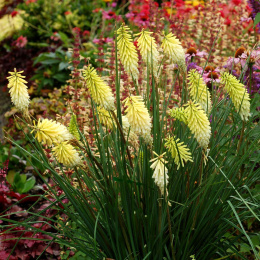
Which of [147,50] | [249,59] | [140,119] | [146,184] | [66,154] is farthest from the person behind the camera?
[249,59]

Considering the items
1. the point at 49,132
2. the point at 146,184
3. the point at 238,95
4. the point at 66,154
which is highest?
the point at 238,95

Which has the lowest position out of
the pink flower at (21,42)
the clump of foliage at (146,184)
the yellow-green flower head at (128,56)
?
the clump of foliage at (146,184)

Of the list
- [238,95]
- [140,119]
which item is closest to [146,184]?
[140,119]

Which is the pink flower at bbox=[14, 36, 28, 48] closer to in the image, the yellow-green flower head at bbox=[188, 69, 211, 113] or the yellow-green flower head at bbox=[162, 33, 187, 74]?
the yellow-green flower head at bbox=[162, 33, 187, 74]

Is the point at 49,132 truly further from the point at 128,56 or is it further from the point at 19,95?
the point at 128,56

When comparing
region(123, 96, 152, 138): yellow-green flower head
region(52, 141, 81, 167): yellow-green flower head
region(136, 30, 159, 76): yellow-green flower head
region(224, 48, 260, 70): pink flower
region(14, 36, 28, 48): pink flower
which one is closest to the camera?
region(123, 96, 152, 138): yellow-green flower head

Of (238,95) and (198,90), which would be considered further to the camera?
(198,90)

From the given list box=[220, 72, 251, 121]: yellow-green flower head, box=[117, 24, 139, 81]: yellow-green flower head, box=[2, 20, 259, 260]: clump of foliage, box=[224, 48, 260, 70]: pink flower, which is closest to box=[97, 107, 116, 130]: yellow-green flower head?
box=[2, 20, 259, 260]: clump of foliage

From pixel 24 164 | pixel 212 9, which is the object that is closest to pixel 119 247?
pixel 24 164

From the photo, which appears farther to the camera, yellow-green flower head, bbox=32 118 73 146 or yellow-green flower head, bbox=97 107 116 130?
yellow-green flower head, bbox=97 107 116 130

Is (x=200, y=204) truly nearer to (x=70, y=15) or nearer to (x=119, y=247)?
(x=119, y=247)

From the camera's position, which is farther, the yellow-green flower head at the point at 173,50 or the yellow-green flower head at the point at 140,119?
the yellow-green flower head at the point at 173,50

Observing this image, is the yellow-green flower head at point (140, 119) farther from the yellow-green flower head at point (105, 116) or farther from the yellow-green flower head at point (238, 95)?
the yellow-green flower head at point (238, 95)

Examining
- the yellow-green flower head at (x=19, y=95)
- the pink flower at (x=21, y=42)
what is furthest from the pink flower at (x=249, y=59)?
the pink flower at (x=21, y=42)
